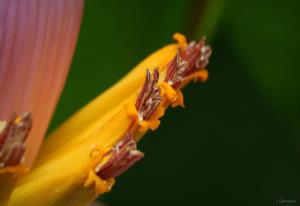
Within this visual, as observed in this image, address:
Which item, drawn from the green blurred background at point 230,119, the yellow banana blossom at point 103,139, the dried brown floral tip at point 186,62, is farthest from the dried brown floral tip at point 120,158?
the green blurred background at point 230,119

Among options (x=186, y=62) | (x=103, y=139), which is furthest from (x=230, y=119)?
(x=103, y=139)

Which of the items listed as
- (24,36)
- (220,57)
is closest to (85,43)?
(220,57)

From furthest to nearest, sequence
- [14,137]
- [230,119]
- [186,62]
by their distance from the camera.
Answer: [230,119], [186,62], [14,137]

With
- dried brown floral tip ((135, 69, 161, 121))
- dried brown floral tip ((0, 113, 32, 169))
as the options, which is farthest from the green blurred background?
dried brown floral tip ((0, 113, 32, 169))

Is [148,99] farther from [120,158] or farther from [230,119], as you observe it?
[230,119]

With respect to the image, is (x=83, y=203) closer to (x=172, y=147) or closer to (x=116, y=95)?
(x=116, y=95)
